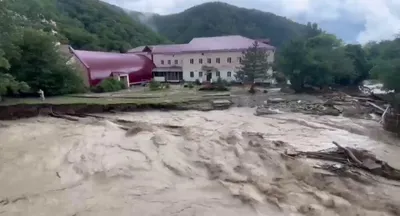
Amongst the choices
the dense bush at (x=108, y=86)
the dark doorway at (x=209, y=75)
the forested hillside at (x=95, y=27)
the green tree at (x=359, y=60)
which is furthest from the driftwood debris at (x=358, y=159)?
the forested hillside at (x=95, y=27)

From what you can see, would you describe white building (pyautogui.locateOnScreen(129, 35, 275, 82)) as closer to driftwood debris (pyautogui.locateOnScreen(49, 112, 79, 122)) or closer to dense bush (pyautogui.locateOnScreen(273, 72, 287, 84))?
dense bush (pyautogui.locateOnScreen(273, 72, 287, 84))

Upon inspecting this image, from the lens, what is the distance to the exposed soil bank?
19.2m

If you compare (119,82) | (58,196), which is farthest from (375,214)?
(119,82)

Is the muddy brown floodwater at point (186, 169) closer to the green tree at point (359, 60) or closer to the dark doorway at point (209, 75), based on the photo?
the green tree at point (359, 60)

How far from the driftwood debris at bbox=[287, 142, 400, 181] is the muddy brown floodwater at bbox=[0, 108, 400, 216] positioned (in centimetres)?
44

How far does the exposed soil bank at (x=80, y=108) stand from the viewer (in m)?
19.2

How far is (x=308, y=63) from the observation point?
24.4 m

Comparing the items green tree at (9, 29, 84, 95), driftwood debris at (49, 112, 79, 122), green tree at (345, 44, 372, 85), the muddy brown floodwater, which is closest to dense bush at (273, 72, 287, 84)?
green tree at (345, 44, 372, 85)

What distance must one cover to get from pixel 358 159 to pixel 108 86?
21.2 metres

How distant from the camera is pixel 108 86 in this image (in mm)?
27328

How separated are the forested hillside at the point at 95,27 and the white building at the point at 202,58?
13.3 m

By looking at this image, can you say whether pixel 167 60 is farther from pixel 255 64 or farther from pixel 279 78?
pixel 279 78

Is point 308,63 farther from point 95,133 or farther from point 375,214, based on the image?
point 375,214

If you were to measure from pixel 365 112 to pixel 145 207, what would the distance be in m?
15.1
